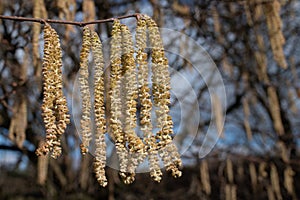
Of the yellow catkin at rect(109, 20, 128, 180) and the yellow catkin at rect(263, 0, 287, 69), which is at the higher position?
the yellow catkin at rect(263, 0, 287, 69)

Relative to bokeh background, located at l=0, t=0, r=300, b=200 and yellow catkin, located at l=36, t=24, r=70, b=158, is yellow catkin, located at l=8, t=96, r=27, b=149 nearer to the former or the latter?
bokeh background, located at l=0, t=0, r=300, b=200

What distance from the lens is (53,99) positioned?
38.2 inches

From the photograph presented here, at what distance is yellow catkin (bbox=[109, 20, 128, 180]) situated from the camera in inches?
37.6

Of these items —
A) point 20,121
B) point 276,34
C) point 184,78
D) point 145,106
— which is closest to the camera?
point 145,106

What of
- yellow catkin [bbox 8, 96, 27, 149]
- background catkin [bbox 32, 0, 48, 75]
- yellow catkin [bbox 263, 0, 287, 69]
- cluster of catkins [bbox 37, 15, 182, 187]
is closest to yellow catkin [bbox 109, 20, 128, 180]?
cluster of catkins [bbox 37, 15, 182, 187]

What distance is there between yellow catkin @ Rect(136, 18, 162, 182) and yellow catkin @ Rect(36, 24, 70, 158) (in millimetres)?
154

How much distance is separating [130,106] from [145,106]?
0.04 m

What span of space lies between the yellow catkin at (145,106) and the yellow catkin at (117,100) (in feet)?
0.15

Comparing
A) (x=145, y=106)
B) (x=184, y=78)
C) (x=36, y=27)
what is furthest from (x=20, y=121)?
(x=145, y=106)

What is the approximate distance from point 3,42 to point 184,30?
106 centimetres

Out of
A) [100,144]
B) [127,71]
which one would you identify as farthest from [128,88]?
[100,144]

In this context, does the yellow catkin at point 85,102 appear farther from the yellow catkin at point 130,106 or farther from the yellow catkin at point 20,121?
the yellow catkin at point 20,121

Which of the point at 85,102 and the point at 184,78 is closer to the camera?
the point at 85,102

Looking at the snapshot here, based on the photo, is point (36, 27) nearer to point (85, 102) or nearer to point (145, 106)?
point (85, 102)
